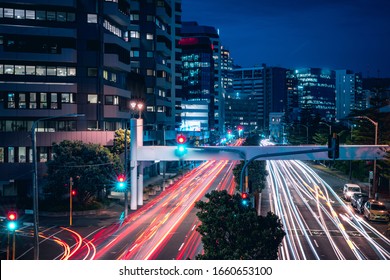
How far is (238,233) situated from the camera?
2398 cm

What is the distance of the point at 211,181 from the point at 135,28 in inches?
1307

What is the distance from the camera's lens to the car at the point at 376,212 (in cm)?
4750

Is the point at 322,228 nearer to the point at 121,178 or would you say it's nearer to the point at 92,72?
the point at 121,178

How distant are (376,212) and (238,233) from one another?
2840 centimetres

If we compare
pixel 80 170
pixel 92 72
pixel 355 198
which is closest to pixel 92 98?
pixel 92 72

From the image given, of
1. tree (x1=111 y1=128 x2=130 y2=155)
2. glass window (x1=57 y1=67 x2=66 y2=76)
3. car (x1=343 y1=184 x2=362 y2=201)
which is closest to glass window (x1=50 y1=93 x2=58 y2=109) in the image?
glass window (x1=57 y1=67 x2=66 y2=76)

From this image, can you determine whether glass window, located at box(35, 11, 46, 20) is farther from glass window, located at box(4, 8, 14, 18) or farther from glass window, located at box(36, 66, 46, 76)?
glass window, located at box(36, 66, 46, 76)

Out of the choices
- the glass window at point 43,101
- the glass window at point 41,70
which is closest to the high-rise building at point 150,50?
the glass window at point 41,70

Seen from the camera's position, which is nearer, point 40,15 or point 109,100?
point 40,15

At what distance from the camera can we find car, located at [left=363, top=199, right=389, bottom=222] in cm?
4750

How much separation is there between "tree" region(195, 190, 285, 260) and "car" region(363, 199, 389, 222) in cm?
2597

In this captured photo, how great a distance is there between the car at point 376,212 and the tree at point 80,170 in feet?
90.1

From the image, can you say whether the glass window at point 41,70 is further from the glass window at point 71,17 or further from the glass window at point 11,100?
the glass window at point 71,17

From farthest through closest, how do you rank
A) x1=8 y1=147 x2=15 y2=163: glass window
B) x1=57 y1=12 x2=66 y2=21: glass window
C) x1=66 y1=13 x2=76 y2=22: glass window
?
x1=66 y1=13 x2=76 y2=22: glass window, x1=57 y1=12 x2=66 y2=21: glass window, x1=8 y1=147 x2=15 y2=163: glass window
